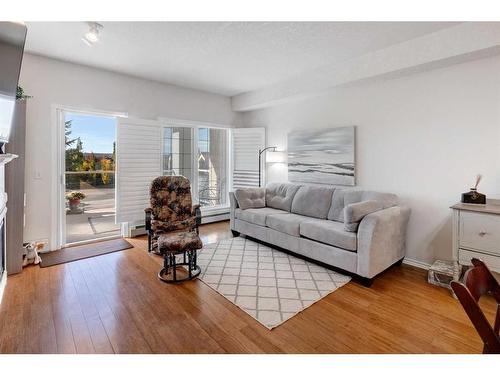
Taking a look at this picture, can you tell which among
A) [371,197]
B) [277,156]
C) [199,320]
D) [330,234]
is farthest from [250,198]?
[199,320]

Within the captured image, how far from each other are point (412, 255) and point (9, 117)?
4.46m

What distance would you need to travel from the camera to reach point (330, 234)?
285 centimetres

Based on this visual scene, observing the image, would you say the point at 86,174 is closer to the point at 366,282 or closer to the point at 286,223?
the point at 286,223

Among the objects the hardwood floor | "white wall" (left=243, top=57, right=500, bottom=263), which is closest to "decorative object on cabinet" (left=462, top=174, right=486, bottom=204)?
"white wall" (left=243, top=57, right=500, bottom=263)

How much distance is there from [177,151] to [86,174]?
1.52 meters

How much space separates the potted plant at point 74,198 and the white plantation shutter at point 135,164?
2.31ft

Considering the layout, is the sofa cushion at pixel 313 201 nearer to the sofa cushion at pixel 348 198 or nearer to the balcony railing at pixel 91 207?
the sofa cushion at pixel 348 198

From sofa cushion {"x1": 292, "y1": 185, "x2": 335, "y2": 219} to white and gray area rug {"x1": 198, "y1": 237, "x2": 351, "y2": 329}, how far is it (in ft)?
2.41

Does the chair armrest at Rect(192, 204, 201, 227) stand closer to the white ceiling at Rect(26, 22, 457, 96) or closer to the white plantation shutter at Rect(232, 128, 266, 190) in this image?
the white ceiling at Rect(26, 22, 457, 96)

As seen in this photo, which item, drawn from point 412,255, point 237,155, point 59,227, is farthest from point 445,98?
point 59,227

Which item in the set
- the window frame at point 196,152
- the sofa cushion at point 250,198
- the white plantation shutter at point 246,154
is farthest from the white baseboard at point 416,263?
the window frame at point 196,152

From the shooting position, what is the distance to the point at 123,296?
2365 mm

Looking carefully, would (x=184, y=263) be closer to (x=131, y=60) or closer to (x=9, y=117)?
(x=9, y=117)

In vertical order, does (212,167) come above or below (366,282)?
above
